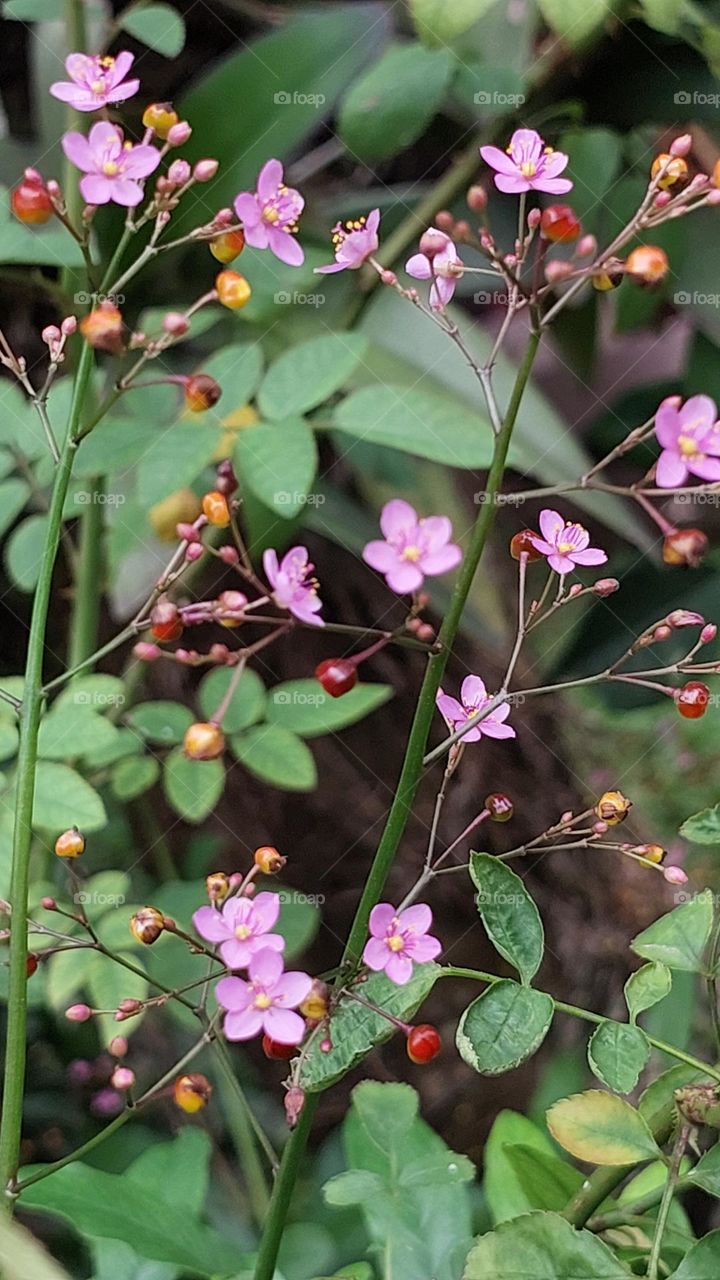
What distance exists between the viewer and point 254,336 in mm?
979

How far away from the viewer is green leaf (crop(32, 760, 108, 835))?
56 centimetres

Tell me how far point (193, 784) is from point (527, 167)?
457 millimetres

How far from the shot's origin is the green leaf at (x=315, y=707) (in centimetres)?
69

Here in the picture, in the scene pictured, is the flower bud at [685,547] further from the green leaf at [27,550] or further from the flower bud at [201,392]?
the green leaf at [27,550]

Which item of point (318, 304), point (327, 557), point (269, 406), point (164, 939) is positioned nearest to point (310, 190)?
point (318, 304)

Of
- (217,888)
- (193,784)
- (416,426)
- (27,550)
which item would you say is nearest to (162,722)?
(193,784)

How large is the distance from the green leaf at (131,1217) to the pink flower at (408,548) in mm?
331

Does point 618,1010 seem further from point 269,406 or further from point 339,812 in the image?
point 269,406

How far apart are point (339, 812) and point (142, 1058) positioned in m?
0.31

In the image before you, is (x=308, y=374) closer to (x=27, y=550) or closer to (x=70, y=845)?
(x=27, y=550)

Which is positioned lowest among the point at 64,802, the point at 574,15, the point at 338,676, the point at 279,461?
the point at 64,802

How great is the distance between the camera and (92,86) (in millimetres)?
425

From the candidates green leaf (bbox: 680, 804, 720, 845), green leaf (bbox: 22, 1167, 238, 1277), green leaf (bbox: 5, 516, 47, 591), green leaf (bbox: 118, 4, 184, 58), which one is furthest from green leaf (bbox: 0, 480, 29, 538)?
green leaf (bbox: 680, 804, 720, 845)

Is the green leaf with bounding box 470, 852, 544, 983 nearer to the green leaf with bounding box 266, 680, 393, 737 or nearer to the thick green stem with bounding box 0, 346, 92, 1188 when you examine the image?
the thick green stem with bounding box 0, 346, 92, 1188
